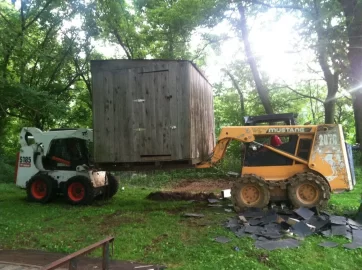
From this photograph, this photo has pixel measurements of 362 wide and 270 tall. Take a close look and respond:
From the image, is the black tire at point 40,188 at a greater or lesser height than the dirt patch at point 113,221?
greater

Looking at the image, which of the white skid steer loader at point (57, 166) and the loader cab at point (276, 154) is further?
the white skid steer loader at point (57, 166)

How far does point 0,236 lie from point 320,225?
6226mm

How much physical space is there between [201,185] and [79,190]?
19.0ft

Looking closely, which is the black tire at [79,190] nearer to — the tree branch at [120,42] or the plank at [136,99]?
the plank at [136,99]

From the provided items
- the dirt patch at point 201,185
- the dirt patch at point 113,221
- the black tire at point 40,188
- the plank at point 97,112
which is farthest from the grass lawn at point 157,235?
the dirt patch at point 201,185

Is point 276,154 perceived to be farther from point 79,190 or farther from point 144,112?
point 79,190

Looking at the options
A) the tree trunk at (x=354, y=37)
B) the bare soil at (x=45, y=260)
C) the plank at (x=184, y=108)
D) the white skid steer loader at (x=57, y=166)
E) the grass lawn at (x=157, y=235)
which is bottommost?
the bare soil at (x=45, y=260)

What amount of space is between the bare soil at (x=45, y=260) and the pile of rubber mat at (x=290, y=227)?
83.8 inches

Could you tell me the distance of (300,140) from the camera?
8281 millimetres

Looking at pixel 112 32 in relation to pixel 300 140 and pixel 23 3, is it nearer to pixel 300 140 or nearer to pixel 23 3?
pixel 23 3

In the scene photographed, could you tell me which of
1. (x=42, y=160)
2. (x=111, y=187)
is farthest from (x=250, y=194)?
(x=42, y=160)

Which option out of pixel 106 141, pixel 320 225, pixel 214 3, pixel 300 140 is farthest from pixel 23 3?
pixel 320 225

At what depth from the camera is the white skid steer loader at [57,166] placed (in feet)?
33.5

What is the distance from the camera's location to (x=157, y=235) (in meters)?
6.61
